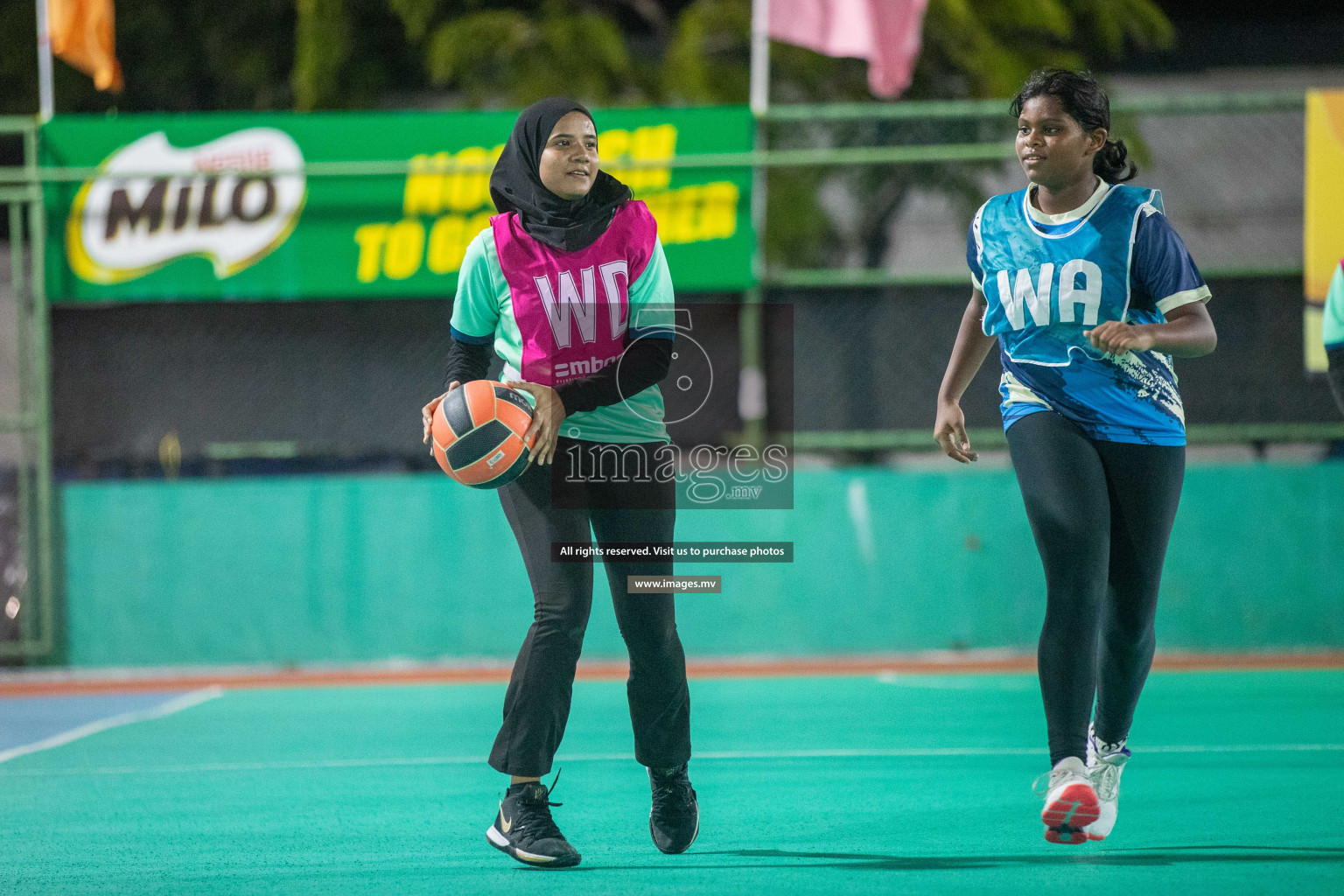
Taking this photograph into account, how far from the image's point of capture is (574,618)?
4.43 metres

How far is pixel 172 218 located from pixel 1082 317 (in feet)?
24.9

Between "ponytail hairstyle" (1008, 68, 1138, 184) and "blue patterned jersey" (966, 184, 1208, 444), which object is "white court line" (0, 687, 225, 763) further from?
"ponytail hairstyle" (1008, 68, 1138, 184)

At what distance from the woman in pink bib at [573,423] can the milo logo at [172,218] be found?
6210 millimetres

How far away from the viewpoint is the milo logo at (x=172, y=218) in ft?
33.9

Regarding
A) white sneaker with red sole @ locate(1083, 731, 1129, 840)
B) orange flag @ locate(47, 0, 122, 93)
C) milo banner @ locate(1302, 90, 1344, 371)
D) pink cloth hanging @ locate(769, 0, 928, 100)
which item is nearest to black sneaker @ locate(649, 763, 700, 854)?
white sneaker with red sole @ locate(1083, 731, 1129, 840)

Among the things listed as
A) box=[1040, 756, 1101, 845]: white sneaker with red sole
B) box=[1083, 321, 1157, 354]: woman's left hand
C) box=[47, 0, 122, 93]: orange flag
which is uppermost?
box=[47, 0, 122, 93]: orange flag

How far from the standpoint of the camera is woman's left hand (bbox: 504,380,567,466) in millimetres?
4297

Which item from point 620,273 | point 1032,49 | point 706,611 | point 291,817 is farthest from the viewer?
point 1032,49

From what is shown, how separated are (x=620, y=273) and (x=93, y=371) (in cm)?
747

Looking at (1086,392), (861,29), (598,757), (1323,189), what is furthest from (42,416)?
(1323,189)

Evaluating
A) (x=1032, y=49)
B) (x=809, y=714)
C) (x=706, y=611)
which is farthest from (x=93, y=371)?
(x=1032, y=49)

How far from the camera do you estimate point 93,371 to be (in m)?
10.8

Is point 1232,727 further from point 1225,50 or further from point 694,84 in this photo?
point 1225,50

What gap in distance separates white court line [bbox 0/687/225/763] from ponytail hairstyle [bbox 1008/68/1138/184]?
214 inches
